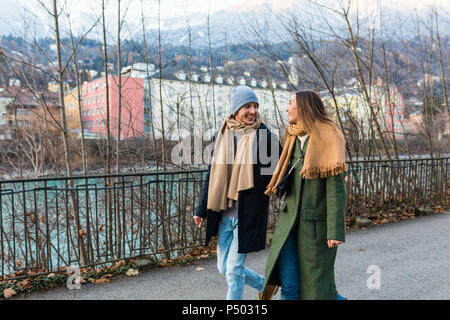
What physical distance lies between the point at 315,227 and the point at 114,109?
24.6ft

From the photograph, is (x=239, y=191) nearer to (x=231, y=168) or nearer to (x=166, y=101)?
(x=231, y=168)

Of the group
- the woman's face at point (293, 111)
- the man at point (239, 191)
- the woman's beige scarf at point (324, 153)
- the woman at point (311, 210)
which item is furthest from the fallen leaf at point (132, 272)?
the woman's face at point (293, 111)

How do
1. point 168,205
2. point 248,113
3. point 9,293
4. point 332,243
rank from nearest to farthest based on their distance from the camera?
point 332,243, point 248,113, point 9,293, point 168,205

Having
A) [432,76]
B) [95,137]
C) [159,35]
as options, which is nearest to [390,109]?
[432,76]

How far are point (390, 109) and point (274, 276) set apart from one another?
346 inches

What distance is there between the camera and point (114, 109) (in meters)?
9.12

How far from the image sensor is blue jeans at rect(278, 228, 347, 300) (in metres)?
2.87

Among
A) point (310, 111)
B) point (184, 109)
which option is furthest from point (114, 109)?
point (310, 111)

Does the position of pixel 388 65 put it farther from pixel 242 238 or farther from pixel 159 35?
pixel 242 238

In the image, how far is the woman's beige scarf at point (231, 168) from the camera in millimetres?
3074

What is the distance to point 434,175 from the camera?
8.84m

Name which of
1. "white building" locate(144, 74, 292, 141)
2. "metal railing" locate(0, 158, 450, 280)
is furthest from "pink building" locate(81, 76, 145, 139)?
"metal railing" locate(0, 158, 450, 280)

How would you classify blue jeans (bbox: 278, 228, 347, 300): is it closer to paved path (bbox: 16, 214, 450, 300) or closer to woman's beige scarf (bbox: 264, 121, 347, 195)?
woman's beige scarf (bbox: 264, 121, 347, 195)
